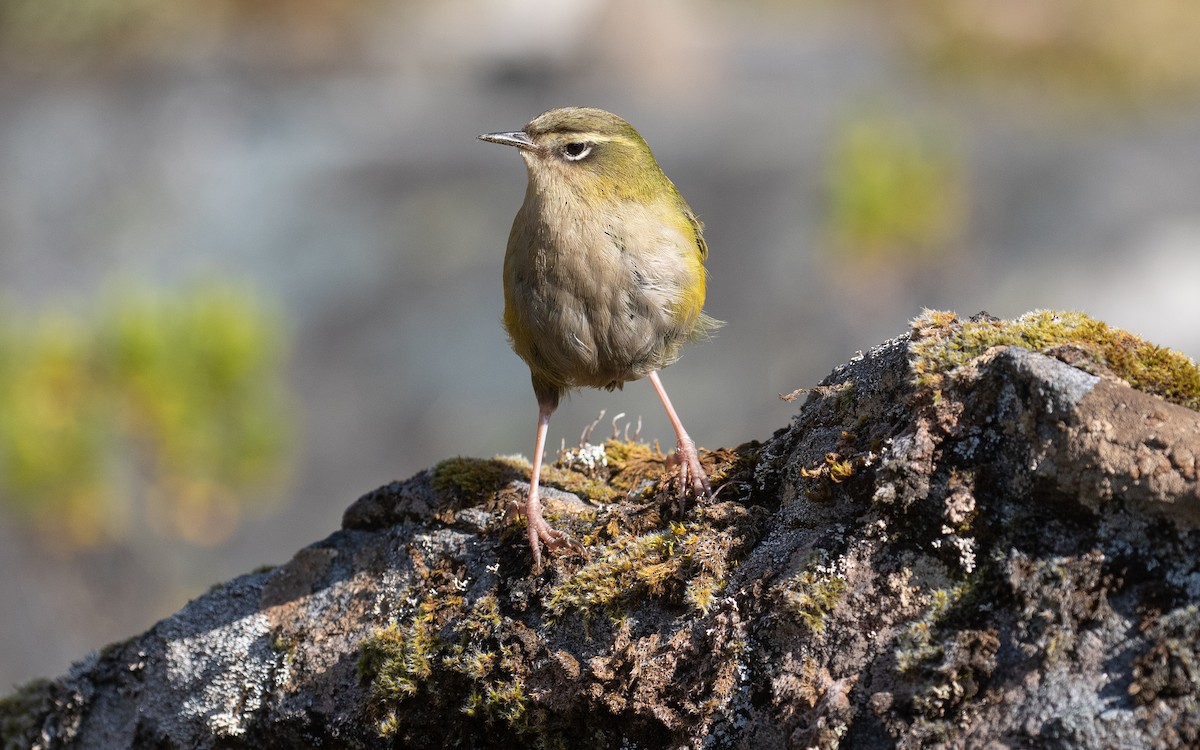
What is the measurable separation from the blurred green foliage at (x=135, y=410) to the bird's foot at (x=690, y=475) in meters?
6.92

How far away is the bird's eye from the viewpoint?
504 cm

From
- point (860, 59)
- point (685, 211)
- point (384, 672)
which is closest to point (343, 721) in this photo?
point (384, 672)

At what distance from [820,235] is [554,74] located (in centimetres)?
771

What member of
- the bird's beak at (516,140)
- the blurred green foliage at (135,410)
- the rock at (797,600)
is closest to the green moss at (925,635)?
the rock at (797,600)

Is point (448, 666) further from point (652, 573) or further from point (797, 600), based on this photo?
point (797, 600)

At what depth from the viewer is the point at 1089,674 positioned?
255cm

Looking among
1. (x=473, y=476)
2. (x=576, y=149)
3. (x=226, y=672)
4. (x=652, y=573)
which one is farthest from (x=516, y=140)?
(x=226, y=672)

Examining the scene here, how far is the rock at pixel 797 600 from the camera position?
8.69ft

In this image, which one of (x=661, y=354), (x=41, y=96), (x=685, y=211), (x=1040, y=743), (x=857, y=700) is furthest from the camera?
(x=41, y=96)

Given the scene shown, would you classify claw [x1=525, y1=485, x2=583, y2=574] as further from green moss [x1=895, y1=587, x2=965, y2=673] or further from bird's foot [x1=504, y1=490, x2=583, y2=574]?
green moss [x1=895, y1=587, x2=965, y2=673]

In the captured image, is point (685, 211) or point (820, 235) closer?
point (685, 211)

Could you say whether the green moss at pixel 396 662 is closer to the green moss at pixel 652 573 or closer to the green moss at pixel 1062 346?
the green moss at pixel 652 573

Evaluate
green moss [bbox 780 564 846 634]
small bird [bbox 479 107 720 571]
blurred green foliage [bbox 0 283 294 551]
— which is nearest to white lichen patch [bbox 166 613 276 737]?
small bird [bbox 479 107 720 571]

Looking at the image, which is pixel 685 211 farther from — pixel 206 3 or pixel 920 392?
pixel 206 3
